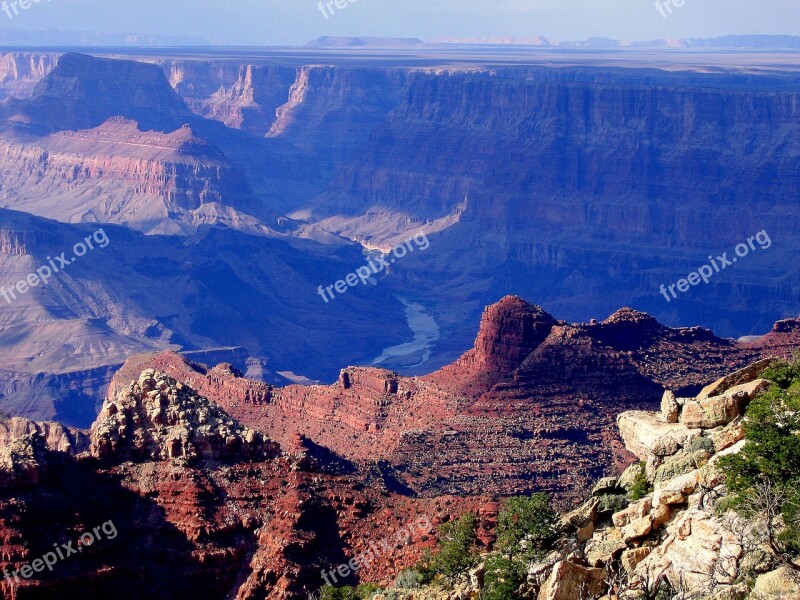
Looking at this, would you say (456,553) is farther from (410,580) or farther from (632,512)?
(632,512)

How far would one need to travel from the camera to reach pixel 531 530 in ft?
121

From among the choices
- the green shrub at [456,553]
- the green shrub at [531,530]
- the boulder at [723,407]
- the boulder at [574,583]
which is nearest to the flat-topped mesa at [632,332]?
the green shrub at [456,553]

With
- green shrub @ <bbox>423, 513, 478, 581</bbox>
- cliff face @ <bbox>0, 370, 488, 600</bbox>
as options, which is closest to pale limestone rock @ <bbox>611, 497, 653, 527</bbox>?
green shrub @ <bbox>423, 513, 478, 581</bbox>

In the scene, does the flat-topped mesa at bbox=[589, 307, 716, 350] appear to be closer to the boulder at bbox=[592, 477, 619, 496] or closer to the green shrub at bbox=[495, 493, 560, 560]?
the boulder at bbox=[592, 477, 619, 496]

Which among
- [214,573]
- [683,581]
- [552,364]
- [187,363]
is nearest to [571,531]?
[683,581]

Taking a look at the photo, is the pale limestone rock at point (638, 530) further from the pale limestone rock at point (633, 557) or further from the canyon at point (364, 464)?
the pale limestone rock at point (633, 557)

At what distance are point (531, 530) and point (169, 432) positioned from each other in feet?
48.5

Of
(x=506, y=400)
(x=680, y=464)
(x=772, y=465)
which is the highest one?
(x=772, y=465)

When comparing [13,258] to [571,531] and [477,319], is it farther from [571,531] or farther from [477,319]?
[571,531]

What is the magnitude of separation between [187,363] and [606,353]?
25349 millimetres

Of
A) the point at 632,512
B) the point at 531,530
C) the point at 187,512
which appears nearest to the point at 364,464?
the point at 187,512

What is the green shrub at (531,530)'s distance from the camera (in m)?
36.1

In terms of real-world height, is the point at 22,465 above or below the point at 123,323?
above

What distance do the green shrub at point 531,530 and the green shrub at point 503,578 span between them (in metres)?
0.79
